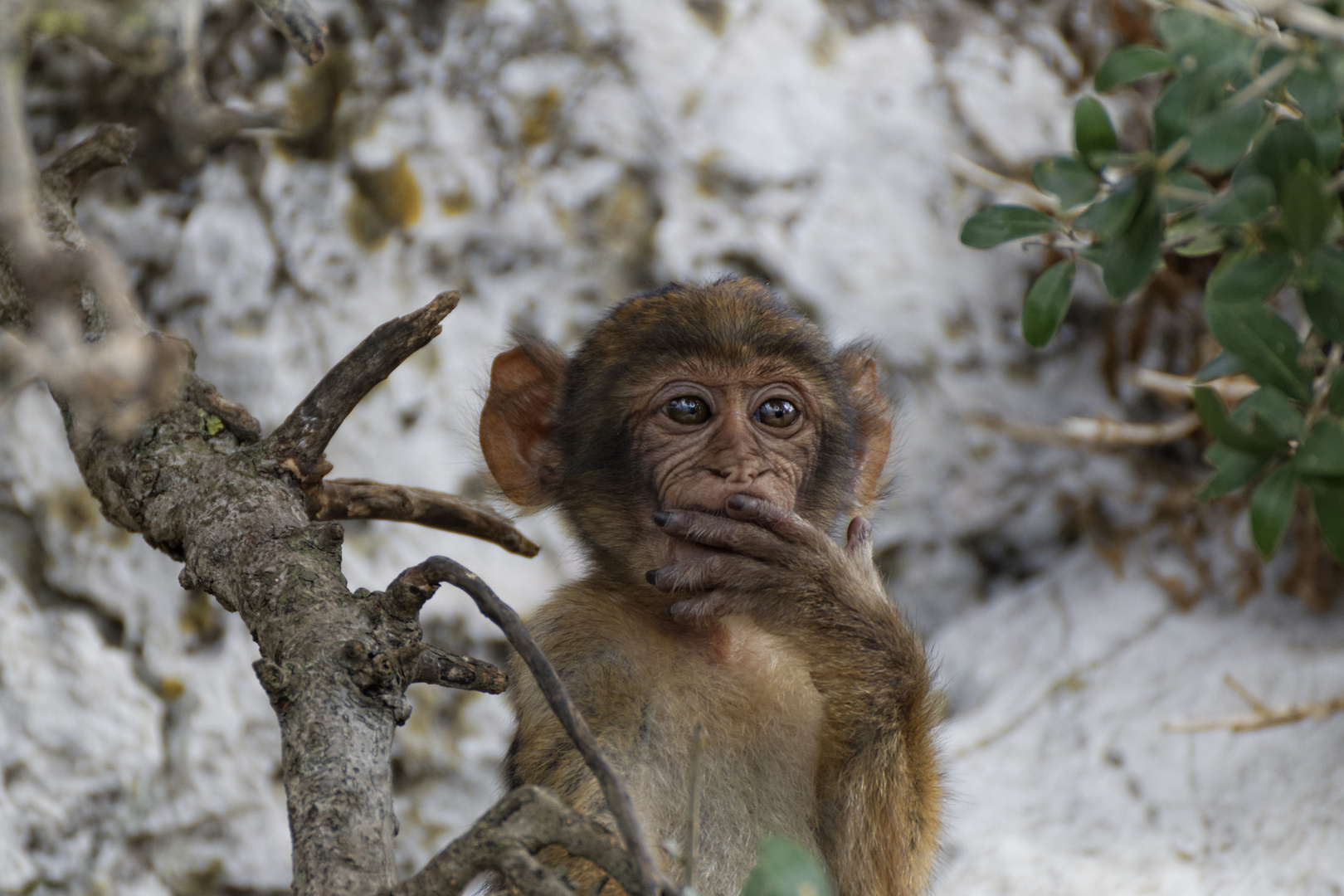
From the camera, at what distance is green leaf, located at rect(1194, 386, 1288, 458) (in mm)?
1428

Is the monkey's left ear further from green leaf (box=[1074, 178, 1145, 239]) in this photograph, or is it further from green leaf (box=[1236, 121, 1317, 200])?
green leaf (box=[1236, 121, 1317, 200])

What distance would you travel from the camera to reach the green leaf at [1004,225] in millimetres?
1754

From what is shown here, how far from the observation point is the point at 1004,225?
1.78m

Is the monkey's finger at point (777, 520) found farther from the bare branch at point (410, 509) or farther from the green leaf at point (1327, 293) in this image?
the green leaf at point (1327, 293)

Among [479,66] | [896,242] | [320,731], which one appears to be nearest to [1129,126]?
[896,242]

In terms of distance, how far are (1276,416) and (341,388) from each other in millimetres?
1574

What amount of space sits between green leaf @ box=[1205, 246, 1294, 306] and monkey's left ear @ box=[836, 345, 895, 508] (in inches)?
70.9

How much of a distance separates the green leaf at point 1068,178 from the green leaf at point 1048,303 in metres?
0.22

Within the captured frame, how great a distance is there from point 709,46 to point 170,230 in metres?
2.19

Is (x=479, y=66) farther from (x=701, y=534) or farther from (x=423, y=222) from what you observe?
(x=701, y=534)

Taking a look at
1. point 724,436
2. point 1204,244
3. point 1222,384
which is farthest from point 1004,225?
point 1222,384

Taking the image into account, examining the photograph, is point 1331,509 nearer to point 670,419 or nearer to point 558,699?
point 558,699

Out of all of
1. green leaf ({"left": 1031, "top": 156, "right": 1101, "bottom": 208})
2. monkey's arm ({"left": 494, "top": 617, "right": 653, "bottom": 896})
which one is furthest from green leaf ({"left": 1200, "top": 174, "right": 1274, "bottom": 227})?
monkey's arm ({"left": 494, "top": 617, "right": 653, "bottom": 896})

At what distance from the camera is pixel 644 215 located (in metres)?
4.57
